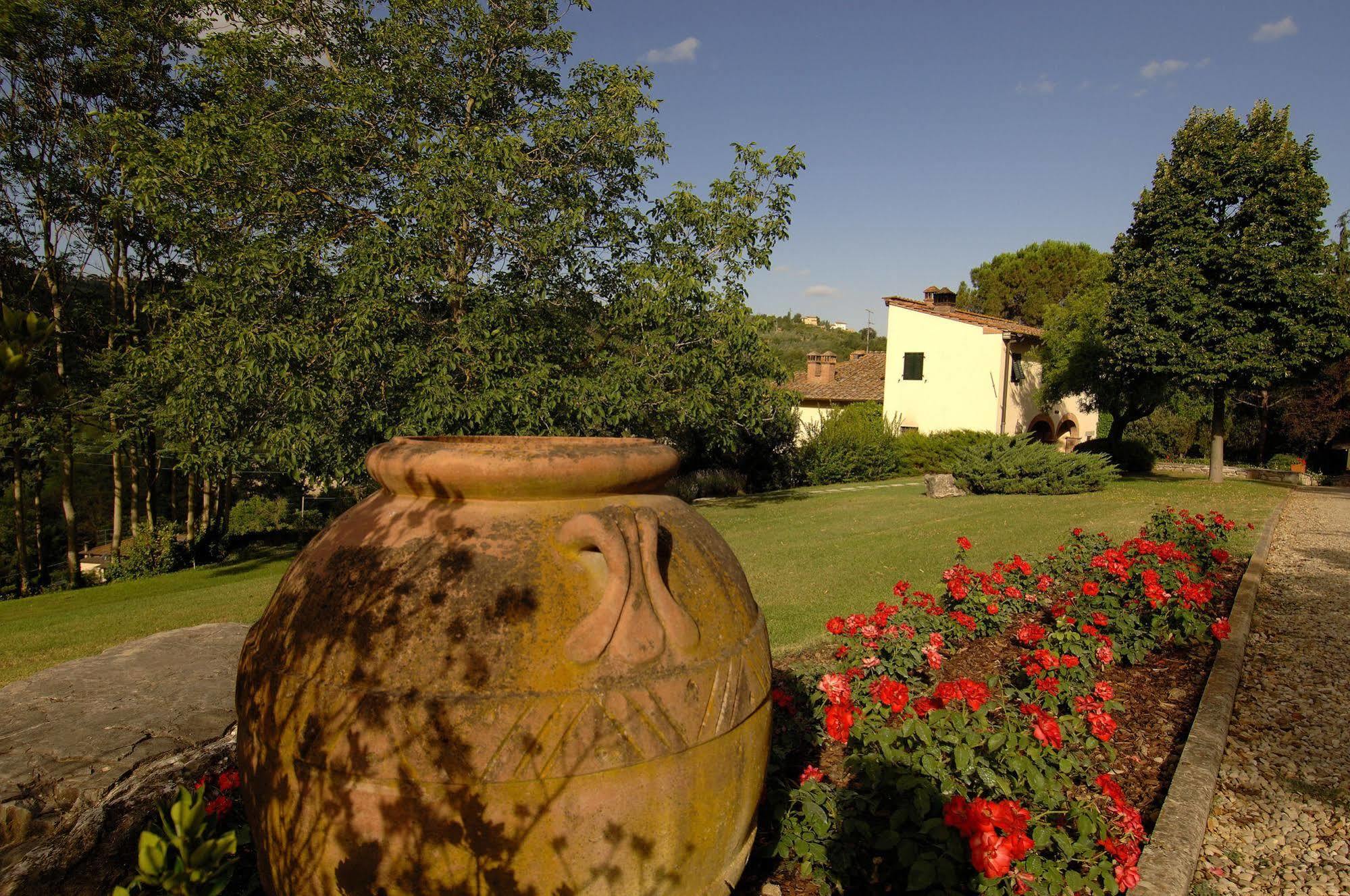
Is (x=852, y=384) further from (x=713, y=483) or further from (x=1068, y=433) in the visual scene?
(x=713, y=483)

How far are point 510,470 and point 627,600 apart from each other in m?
0.61

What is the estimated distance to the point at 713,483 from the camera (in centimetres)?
2355

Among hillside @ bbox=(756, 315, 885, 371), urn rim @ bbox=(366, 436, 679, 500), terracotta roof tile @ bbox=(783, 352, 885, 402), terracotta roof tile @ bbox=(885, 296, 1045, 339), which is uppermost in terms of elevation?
hillside @ bbox=(756, 315, 885, 371)

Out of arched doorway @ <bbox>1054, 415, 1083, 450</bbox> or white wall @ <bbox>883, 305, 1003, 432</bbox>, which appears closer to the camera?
white wall @ <bbox>883, 305, 1003, 432</bbox>

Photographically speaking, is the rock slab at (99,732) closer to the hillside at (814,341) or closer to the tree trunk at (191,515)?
the tree trunk at (191,515)

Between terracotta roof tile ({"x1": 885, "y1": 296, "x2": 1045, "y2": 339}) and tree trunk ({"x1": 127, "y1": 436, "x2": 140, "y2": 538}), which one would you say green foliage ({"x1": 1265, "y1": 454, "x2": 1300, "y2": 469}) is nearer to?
terracotta roof tile ({"x1": 885, "y1": 296, "x2": 1045, "y2": 339})

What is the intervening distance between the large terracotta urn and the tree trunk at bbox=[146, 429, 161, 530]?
19.0 m

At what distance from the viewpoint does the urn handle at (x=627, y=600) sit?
2.26m

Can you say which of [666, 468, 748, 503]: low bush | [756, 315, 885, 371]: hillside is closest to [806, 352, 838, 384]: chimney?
[666, 468, 748, 503]: low bush

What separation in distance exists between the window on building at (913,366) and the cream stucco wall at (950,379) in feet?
0.40

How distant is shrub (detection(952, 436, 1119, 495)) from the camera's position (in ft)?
59.9

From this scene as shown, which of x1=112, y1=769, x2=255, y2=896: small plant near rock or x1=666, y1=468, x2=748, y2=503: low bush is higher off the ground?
x1=112, y1=769, x2=255, y2=896: small plant near rock

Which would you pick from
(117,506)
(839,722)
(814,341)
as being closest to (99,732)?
(839,722)

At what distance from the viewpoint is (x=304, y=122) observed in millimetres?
13758
